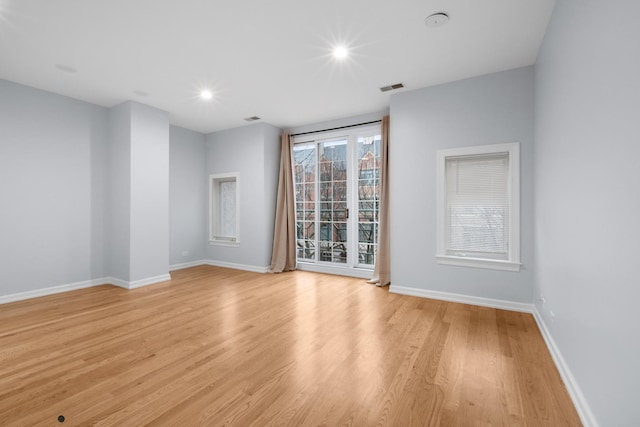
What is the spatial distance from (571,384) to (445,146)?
2.73 m

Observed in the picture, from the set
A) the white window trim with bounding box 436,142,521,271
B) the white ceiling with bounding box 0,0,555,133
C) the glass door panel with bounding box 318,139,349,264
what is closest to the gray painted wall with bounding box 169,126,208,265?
the white ceiling with bounding box 0,0,555,133

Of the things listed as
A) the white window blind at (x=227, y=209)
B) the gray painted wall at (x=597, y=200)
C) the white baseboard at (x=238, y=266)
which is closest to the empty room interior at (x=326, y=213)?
the gray painted wall at (x=597, y=200)

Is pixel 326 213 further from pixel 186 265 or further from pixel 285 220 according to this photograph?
pixel 186 265

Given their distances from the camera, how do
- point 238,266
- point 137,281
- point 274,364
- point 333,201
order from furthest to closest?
point 238,266, point 333,201, point 137,281, point 274,364

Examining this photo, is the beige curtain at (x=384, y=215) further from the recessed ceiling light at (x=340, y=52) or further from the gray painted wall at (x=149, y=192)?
the gray painted wall at (x=149, y=192)

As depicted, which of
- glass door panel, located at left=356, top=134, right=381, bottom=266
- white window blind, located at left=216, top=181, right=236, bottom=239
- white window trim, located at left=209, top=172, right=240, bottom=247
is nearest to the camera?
glass door panel, located at left=356, top=134, right=381, bottom=266

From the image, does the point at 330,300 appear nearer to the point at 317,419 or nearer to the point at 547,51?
the point at 317,419

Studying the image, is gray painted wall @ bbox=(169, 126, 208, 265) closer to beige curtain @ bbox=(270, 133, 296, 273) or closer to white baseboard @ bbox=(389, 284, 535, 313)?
beige curtain @ bbox=(270, 133, 296, 273)

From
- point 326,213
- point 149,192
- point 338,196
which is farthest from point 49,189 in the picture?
point 338,196

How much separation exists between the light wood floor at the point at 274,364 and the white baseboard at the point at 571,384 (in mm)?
45

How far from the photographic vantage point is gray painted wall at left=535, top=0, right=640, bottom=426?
1164 mm

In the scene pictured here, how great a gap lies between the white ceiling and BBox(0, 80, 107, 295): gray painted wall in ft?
1.20

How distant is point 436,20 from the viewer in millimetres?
2482

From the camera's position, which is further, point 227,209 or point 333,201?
point 227,209
